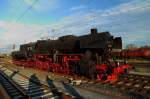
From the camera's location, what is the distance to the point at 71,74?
1888 centimetres

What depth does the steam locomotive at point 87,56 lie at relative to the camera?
1536 centimetres

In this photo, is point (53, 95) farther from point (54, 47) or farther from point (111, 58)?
point (54, 47)

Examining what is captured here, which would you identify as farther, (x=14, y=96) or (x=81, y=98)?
(x=14, y=96)

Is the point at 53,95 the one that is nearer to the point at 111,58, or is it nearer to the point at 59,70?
the point at 111,58

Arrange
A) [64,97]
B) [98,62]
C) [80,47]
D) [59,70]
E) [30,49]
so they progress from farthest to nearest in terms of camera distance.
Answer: [30,49] < [59,70] < [80,47] < [98,62] < [64,97]

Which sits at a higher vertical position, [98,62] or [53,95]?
[98,62]

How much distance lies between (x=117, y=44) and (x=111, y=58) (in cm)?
111

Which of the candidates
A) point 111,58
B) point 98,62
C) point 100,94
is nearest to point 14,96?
point 100,94

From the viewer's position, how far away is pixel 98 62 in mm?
15773

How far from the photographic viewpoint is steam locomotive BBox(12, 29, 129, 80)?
50.4 feet

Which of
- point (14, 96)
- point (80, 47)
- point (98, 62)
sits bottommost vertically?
point (14, 96)

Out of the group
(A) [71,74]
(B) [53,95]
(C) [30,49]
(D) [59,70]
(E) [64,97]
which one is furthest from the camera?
(C) [30,49]

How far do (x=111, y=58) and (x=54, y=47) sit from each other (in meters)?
7.33

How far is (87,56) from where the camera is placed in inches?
631
